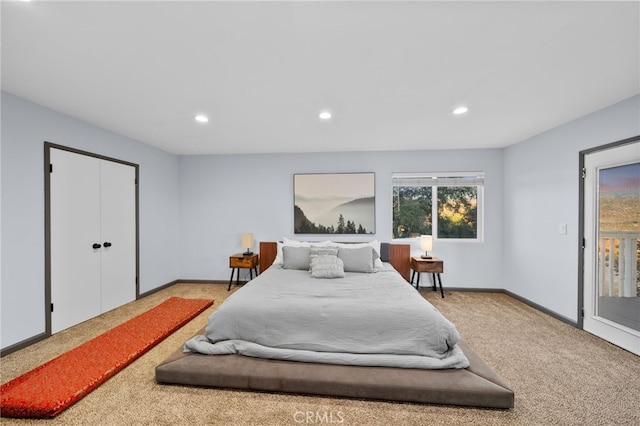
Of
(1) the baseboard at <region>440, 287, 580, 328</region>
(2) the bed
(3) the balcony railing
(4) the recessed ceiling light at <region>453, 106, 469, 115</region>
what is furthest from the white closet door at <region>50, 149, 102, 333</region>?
(3) the balcony railing

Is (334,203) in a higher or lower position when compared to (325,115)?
lower

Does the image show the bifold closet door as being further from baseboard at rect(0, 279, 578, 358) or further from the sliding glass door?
the sliding glass door

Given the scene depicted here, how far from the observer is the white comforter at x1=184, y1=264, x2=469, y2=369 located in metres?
2.00

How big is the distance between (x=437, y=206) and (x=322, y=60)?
358 centimetres

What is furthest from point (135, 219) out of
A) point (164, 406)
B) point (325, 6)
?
point (325, 6)

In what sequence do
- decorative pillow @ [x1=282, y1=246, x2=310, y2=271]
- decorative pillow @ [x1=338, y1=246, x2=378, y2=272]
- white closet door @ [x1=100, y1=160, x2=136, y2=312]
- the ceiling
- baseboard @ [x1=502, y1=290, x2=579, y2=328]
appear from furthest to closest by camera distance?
decorative pillow @ [x1=282, y1=246, x2=310, y2=271] → decorative pillow @ [x1=338, y1=246, x2=378, y2=272] → white closet door @ [x1=100, y1=160, x2=136, y2=312] → baseboard @ [x1=502, y1=290, x2=579, y2=328] → the ceiling

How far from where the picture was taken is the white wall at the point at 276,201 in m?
4.42

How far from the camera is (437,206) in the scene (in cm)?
459

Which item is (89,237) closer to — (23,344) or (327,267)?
(23,344)

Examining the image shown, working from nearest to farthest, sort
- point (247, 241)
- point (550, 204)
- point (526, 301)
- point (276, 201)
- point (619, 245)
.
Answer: point (619, 245) < point (550, 204) < point (526, 301) < point (247, 241) < point (276, 201)

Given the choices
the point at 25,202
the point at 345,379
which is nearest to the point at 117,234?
the point at 25,202

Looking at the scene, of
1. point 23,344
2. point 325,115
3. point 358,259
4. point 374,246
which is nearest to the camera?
point 23,344

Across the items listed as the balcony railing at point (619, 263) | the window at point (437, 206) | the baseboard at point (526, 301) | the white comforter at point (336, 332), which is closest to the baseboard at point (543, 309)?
the baseboard at point (526, 301)

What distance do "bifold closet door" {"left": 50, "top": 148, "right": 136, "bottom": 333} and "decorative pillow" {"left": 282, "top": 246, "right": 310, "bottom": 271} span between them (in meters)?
2.37
